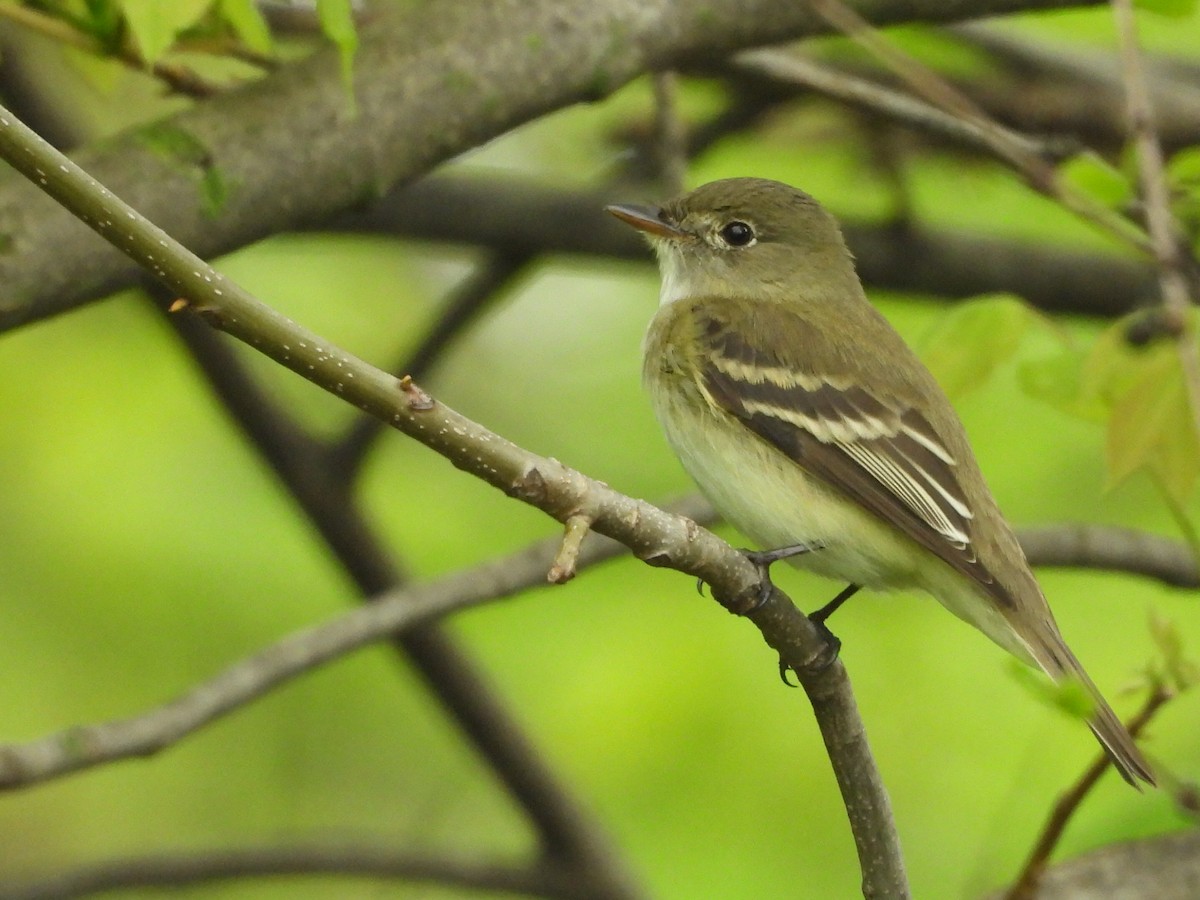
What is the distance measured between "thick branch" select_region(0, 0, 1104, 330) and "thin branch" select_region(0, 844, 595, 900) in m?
1.99

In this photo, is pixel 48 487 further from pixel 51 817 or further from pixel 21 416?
pixel 51 817

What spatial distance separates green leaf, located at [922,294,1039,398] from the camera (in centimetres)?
400

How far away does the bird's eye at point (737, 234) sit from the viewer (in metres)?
5.58

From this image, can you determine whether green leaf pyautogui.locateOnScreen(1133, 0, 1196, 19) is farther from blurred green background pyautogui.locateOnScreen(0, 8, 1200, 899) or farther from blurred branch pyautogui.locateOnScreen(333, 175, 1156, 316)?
blurred green background pyautogui.locateOnScreen(0, 8, 1200, 899)

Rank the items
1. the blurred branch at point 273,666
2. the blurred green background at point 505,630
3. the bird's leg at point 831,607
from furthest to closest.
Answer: the blurred green background at point 505,630 < the bird's leg at point 831,607 < the blurred branch at point 273,666

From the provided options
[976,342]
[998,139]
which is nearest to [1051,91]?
[998,139]

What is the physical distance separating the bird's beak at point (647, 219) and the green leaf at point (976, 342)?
135 cm

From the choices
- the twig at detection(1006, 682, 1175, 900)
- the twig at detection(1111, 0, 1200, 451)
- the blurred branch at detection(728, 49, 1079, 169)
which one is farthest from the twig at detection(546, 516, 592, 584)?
the blurred branch at detection(728, 49, 1079, 169)

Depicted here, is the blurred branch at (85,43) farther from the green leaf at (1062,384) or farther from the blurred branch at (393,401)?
the green leaf at (1062,384)

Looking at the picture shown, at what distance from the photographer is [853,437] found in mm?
4445

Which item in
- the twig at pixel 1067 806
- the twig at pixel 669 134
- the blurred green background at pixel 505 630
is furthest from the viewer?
the blurred green background at pixel 505 630

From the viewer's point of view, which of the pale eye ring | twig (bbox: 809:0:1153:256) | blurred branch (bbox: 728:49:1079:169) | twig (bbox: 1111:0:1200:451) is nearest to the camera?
twig (bbox: 1111:0:1200:451)

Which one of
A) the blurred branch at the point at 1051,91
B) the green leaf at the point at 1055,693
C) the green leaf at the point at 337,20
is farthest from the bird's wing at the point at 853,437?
the blurred branch at the point at 1051,91

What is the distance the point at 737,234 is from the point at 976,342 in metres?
1.68
